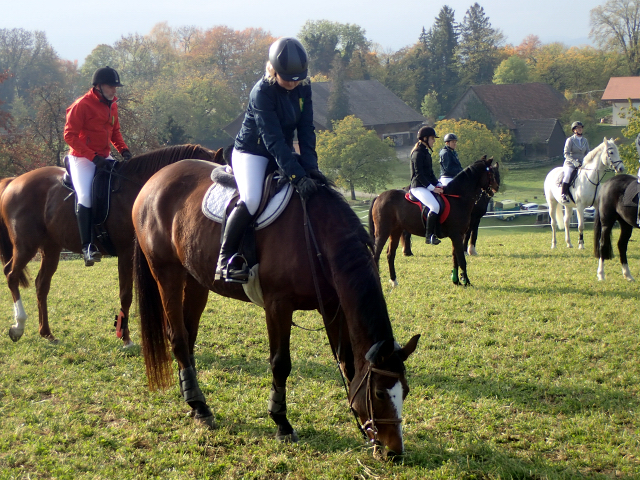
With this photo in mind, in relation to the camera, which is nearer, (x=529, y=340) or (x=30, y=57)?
(x=529, y=340)

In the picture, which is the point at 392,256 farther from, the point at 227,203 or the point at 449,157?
the point at 227,203

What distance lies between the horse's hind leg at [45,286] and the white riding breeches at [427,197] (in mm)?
6393

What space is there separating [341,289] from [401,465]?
4.40 feet

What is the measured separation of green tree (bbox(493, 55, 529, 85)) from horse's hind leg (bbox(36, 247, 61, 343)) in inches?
3182

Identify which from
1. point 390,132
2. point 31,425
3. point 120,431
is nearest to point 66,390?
point 31,425

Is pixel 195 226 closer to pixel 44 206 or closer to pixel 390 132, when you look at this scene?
pixel 44 206

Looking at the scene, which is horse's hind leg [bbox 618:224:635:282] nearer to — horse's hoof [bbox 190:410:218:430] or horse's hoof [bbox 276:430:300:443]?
horse's hoof [bbox 276:430:300:443]

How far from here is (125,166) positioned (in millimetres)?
6930

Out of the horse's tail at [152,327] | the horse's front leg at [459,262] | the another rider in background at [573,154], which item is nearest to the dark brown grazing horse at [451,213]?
the horse's front leg at [459,262]

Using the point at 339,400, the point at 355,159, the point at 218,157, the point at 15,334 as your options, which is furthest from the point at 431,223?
the point at 355,159

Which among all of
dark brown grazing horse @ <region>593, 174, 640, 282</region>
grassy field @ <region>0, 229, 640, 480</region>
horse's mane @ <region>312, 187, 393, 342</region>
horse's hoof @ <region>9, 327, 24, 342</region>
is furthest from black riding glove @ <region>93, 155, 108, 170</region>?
dark brown grazing horse @ <region>593, 174, 640, 282</region>

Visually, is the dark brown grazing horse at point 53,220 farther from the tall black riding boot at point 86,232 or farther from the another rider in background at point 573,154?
the another rider in background at point 573,154

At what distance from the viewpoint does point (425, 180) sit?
34.0 ft

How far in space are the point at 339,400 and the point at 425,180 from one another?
20.2ft
